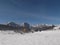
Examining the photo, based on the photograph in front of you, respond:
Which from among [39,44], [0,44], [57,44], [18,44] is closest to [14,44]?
[18,44]

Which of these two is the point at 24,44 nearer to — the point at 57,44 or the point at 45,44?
the point at 45,44

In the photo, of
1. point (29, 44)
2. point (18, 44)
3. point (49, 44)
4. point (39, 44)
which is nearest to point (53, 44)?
point (49, 44)

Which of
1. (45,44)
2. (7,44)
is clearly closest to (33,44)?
(45,44)

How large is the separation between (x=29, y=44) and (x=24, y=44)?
39cm

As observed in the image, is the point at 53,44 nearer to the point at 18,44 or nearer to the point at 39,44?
the point at 39,44

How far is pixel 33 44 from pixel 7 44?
79.4 inches

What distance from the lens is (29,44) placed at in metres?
8.24

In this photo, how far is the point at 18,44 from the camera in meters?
8.20

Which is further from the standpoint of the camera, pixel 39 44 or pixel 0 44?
pixel 39 44

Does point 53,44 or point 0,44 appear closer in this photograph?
point 0,44

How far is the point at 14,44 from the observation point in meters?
8.16

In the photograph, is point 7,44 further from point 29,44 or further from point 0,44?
point 29,44

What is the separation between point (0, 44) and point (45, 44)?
11.5 ft

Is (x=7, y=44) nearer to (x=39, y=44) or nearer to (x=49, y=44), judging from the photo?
(x=39, y=44)
